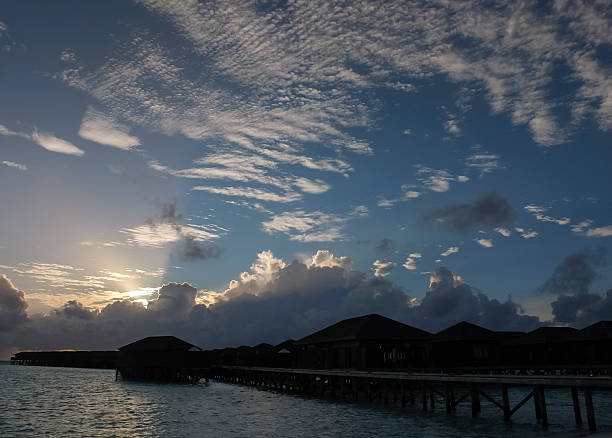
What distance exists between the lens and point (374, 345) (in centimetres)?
3862

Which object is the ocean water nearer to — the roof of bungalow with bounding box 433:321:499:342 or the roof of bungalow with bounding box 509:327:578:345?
the roof of bungalow with bounding box 433:321:499:342

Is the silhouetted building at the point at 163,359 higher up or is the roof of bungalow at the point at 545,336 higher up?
the roof of bungalow at the point at 545,336

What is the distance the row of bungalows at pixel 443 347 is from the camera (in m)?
39.2

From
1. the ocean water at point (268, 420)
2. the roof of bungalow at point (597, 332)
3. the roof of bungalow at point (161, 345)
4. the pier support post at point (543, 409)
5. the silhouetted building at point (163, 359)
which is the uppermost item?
the roof of bungalow at point (597, 332)

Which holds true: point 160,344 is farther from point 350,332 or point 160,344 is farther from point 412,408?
point 412,408

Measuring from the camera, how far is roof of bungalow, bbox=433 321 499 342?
49.7 meters

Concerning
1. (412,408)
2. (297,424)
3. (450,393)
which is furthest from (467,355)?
(297,424)

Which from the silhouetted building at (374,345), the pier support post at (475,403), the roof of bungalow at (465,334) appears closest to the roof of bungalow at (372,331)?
the silhouetted building at (374,345)

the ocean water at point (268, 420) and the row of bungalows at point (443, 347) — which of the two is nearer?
the ocean water at point (268, 420)

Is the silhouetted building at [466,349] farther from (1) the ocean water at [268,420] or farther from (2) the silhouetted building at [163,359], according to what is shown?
(2) the silhouetted building at [163,359]

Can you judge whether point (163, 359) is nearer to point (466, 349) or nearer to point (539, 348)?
point (466, 349)

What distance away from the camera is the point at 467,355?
49.7 meters

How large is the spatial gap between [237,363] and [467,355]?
35.9m

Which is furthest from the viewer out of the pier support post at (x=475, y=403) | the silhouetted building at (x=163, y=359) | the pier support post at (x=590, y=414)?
the silhouetted building at (x=163, y=359)
